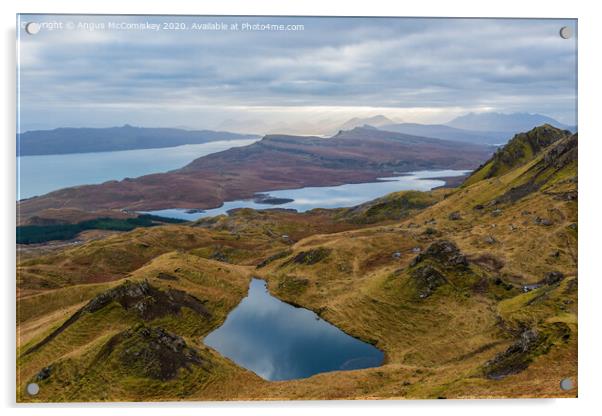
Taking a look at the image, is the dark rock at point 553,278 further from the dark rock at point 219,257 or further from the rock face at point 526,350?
the dark rock at point 219,257

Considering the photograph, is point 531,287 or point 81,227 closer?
point 81,227

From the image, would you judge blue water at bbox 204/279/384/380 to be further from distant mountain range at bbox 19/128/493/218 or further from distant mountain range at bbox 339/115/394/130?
distant mountain range at bbox 339/115/394/130

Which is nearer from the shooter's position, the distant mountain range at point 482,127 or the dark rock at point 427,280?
the distant mountain range at point 482,127

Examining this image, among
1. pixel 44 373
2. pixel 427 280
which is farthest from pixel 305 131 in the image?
pixel 44 373

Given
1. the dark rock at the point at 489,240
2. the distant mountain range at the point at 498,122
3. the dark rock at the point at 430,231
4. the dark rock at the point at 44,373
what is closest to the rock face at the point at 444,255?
the dark rock at the point at 430,231

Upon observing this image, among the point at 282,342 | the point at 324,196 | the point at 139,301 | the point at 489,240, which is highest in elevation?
the point at 324,196

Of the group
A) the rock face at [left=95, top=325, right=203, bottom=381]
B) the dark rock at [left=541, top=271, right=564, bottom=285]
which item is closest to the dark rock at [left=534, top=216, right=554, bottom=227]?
the dark rock at [left=541, top=271, right=564, bottom=285]

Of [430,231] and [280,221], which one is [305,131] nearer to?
[280,221]
